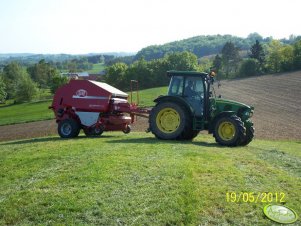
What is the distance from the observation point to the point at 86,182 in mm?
8148

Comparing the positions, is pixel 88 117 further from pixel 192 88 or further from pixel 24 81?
pixel 24 81

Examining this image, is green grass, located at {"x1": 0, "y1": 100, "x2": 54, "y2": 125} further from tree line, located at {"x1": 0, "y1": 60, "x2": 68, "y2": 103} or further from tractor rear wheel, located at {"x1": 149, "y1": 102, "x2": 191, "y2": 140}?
tractor rear wheel, located at {"x1": 149, "y1": 102, "x2": 191, "y2": 140}

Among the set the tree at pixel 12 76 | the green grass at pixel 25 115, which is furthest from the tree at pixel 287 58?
the tree at pixel 12 76

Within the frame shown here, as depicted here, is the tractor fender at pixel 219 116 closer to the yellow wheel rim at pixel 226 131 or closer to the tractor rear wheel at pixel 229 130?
the tractor rear wheel at pixel 229 130

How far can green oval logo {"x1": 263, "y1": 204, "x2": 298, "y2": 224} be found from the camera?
22.2 ft

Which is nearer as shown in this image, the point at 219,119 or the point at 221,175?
the point at 221,175

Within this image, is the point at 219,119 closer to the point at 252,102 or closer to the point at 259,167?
the point at 259,167

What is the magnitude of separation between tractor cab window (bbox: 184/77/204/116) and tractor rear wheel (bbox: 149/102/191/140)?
0.47m

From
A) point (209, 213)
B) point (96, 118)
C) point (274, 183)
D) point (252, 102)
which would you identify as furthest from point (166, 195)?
point (252, 102)

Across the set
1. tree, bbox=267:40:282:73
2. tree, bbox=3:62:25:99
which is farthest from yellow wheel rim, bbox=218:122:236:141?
tree, bbox=3:62:25:99

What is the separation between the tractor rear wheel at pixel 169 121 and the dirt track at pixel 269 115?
29.3 feet

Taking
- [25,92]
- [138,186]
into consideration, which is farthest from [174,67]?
[138,186]

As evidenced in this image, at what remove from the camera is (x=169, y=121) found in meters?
15.1

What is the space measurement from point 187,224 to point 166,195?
3.23 ft
